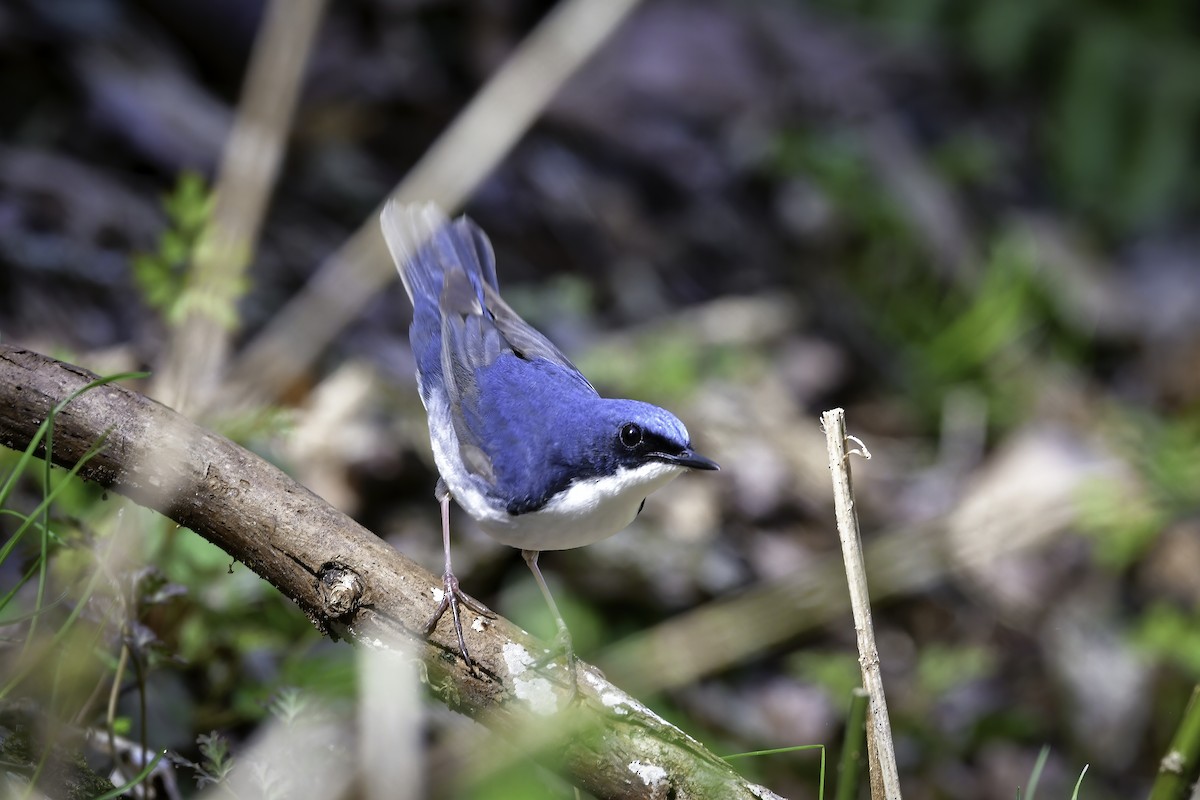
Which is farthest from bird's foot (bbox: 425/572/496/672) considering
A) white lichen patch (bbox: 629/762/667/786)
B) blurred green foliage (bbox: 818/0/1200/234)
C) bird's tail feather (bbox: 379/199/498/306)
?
blurred green foliage (bbox: 818/0/1200/234)

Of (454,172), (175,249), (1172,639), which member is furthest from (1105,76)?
(175,249)

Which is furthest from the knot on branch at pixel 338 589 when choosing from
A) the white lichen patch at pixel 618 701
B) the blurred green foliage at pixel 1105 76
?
the blurred green foliage at pixel 1105 76

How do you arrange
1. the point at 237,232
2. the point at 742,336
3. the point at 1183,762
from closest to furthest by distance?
the point at 1183,762, the point at 237,232, the point at 742,336

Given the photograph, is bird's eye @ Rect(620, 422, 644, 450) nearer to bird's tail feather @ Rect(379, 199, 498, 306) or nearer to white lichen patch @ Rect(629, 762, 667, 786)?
white lichen patch @ Rect(629, 762, 667, 786)

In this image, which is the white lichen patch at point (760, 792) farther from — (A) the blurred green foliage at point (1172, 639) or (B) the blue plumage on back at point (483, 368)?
(A) the blurred green foliage at point (1172, 639)

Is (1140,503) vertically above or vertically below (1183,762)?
above

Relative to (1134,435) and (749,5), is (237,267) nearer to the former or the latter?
(1134,435)

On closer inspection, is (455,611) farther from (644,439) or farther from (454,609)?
(644,439)
